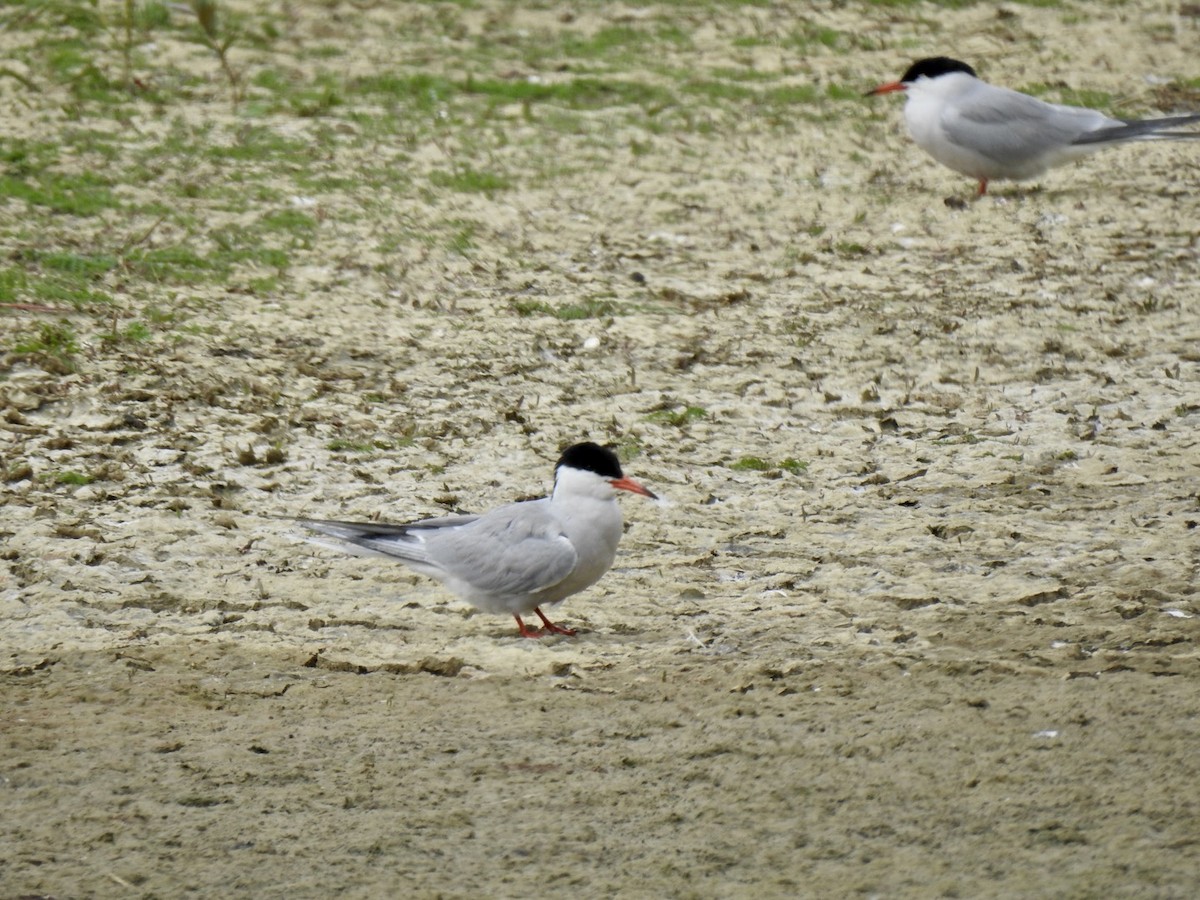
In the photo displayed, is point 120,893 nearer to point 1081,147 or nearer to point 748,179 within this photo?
point 748,179

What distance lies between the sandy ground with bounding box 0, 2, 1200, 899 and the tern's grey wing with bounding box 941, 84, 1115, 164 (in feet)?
1.11

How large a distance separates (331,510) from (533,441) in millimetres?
935

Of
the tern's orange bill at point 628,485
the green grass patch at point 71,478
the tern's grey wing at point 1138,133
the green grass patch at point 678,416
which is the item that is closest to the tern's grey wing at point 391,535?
the tern's orange bill at point 628,485

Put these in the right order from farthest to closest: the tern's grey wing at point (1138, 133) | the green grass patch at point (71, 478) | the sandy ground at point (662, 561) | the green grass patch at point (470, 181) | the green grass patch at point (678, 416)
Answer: the tern's grey wing at point (1138, 133)
the green grass patch at point (470, 181)
the green grass patch at point (678, 416)
the green grass patch at point (71, 478)
the sandy ground at point (662, 561)

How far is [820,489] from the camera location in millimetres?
6000

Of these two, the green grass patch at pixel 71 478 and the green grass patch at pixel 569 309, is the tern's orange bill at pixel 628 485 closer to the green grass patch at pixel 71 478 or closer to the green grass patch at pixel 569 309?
the green grass patch at pixel 71 478

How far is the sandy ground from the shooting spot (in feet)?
12.8

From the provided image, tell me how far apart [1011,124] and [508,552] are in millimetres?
5079

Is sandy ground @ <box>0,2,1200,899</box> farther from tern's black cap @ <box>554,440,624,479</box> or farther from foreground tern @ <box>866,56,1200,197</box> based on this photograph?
tern's black cap @ <box>554,440,624,479</box>

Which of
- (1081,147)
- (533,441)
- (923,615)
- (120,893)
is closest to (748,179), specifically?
(1081,147)

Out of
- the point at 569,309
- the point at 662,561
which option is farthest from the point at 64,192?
the point at 662,561

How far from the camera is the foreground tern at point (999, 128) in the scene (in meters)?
8.87

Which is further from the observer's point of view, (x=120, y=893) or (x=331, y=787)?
(x=331, y=787)

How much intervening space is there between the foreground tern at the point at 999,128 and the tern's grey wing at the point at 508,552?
4690mm
